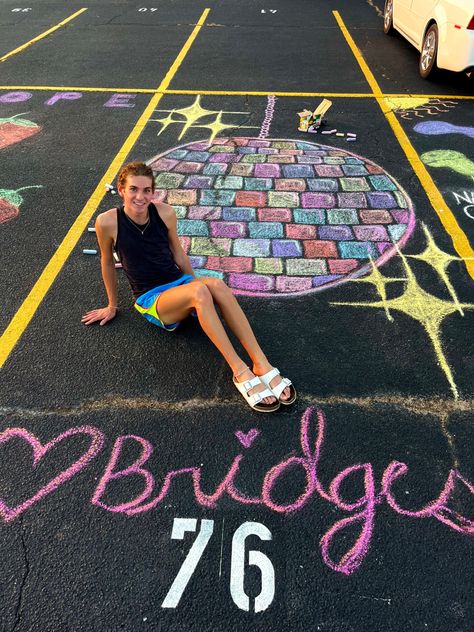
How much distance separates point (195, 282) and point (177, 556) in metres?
1.53

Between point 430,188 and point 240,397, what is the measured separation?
3.40 meters

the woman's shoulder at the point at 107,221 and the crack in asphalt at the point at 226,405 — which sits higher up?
the woman's shoulder at the point at 107,221

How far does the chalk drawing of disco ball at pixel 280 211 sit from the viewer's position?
409cm

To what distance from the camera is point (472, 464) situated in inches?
107

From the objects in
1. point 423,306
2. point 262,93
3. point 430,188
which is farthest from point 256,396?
point 262,93

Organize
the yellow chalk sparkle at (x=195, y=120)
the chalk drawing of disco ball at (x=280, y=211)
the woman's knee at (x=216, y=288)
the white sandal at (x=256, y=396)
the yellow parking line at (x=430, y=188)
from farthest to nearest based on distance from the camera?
the yellow chalk sparkle at (x=195, y=120), the yellow parking line at (x=430, y=188), the chalk drawing of disco ball at (x=280, y=211), the woman's knee at (x=216, y=288), the white sandal at (x=256, y=396)

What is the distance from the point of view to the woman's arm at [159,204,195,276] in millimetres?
3346

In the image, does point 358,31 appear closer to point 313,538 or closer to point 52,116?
point 52,116

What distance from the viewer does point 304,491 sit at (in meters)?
2.59

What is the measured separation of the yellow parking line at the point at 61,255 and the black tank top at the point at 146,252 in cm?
92

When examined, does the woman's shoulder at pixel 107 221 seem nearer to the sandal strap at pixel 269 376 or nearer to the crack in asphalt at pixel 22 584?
the sandal strap at pixel 269 376

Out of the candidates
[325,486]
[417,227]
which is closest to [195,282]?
[325,486]

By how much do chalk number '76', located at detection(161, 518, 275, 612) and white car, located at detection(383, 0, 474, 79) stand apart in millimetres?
6889

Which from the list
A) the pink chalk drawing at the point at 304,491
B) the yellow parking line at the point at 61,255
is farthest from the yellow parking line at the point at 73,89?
the pink chalk drawing at the point at 304,491
